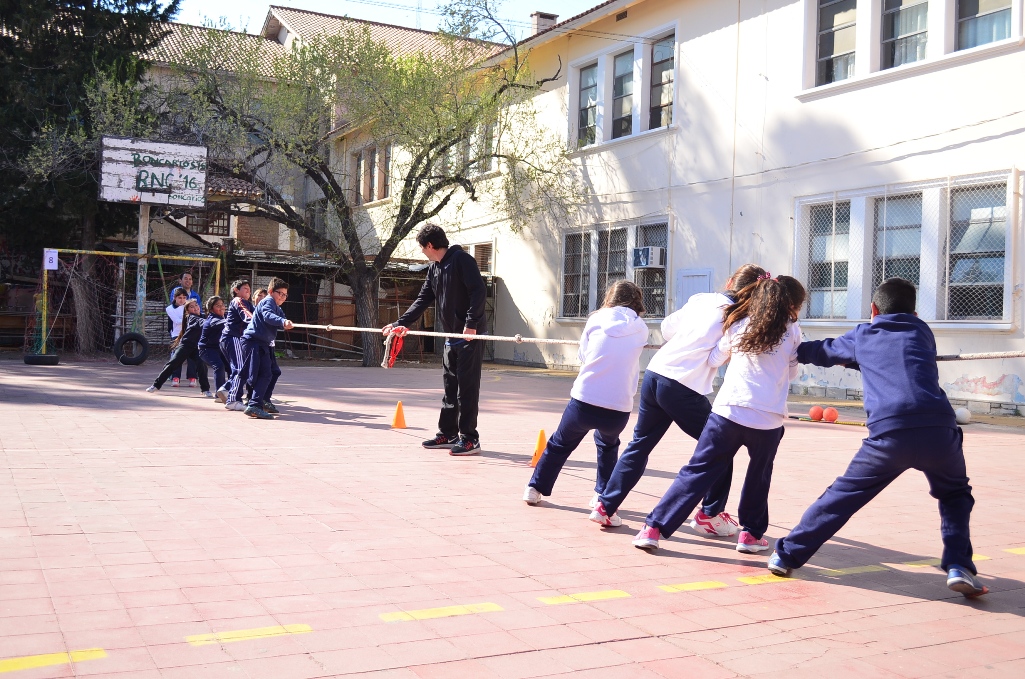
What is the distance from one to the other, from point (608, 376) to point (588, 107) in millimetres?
19239

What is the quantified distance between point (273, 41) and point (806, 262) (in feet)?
102

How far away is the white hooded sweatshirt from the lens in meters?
6.53

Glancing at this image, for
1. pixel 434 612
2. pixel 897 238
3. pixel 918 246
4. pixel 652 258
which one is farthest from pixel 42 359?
pixel 434 612

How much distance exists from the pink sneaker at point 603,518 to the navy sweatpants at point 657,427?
0.03m

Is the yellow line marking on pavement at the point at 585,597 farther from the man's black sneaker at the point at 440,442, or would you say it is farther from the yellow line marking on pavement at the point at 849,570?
the man's black sneaker at the point at 440,442

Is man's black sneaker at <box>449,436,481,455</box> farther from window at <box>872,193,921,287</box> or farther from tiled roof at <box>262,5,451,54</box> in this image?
tiled roof at <box>262,5,451,54</box>

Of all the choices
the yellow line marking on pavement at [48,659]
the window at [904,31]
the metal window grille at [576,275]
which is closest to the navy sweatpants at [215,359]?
the yellow line marking on pavement at [48,659]

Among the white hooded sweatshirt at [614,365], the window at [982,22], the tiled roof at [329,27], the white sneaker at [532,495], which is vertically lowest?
the white sneaker at [532,495]

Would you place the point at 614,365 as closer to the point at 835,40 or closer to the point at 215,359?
the point at 215,359

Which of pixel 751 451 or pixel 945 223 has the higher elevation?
pixel 945 223

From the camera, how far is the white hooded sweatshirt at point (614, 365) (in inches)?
257

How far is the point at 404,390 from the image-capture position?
17.5 meters

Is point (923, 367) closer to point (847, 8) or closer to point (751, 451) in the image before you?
point (751, 451)

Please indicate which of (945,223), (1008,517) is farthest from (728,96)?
(1008,517)
